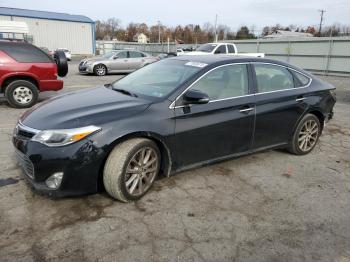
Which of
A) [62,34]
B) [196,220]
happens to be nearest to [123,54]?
[196,220]

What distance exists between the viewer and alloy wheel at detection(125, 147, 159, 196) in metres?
3.36

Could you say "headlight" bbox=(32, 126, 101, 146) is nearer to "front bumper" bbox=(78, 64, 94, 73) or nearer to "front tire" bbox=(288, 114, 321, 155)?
"front tire" bbox=(288, 114, 321, 155)

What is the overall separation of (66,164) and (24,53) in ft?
20.0

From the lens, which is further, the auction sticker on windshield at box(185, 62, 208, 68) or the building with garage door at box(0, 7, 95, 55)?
the building with garage door at box(0, 7, 95, 55)

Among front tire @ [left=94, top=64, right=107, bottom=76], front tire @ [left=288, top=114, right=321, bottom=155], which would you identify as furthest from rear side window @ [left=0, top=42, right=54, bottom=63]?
front tire @ [left=94, top=64, right=107, bottom=76]

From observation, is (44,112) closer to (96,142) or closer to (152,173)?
(96,142)

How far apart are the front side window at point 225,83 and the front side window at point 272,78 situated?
0.26m

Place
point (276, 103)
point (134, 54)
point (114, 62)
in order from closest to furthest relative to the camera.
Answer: point (276, 103), point (114, 62), point (134, 54)

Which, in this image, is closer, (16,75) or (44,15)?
(16,75)

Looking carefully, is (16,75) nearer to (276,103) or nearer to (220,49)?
(276,103)

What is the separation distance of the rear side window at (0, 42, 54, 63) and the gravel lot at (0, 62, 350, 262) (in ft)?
14.3

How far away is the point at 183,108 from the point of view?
3.62 metres

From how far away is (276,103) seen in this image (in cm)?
446

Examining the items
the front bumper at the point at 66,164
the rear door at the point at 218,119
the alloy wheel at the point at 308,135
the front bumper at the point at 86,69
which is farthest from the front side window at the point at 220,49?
the front bumper at the point at 66,164
